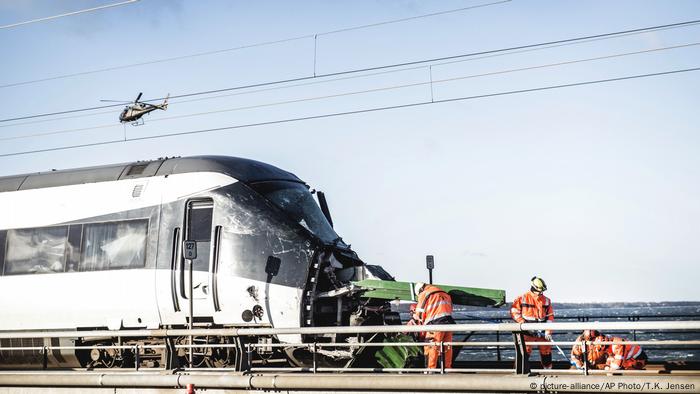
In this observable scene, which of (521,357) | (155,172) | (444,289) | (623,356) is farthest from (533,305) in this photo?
(155,172)

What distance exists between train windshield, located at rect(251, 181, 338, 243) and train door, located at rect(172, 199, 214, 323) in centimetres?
101

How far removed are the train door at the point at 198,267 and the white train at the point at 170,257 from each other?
2cm

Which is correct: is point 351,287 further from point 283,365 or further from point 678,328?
point 678,328

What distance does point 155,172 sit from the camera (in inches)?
584

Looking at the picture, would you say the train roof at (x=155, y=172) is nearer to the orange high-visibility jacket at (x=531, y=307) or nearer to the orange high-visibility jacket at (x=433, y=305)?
the orange high-visibility jacket at (x=433, y=305)

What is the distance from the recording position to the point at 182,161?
14.7m

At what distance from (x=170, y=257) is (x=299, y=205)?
2.46 m

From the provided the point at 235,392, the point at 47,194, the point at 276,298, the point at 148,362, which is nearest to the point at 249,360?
the point at 235,392

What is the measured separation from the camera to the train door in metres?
13.6

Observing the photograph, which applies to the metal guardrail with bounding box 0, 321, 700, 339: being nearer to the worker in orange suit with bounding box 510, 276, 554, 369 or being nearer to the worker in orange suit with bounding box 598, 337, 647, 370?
the worker in orange suit with bounding box 598, 337, 647, 370

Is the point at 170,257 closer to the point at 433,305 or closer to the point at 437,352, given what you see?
the point at 433,305

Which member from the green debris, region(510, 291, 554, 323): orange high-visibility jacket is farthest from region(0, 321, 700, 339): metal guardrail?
the green debris

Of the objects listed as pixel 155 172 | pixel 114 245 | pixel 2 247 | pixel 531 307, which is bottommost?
pixel 531 307

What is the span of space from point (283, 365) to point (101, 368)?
10.7 feet
